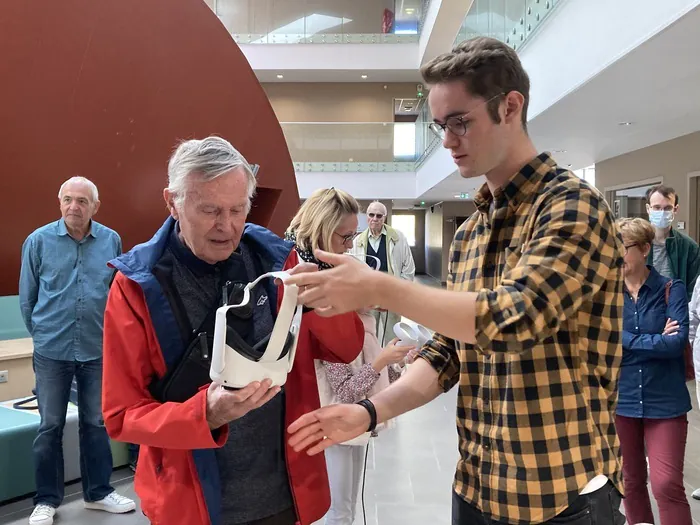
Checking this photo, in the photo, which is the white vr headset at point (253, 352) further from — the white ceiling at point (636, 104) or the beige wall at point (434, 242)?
the beige wall at point (434, 242)

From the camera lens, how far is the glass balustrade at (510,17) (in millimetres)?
5137

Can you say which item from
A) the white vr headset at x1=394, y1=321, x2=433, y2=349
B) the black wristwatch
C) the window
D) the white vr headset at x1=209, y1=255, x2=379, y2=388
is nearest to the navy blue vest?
the white vr headset at x1=394, y1=321, x2=433, y2=349

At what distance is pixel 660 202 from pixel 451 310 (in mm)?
3442

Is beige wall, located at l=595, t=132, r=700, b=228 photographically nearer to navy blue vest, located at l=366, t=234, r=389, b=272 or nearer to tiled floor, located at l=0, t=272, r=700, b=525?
tiled floor, located at l=0, t=272, r=700, b=525

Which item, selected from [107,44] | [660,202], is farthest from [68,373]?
[660,202]

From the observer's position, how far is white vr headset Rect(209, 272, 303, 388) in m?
0.94

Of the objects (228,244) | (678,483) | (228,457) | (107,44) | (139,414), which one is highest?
(107,44)

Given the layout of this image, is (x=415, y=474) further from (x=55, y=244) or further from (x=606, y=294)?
(x=606, y=294)

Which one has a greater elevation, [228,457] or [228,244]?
[228,244]

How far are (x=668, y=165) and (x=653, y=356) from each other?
16.8 ft

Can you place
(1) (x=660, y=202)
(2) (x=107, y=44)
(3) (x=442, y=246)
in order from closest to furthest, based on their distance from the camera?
(2) (x=107, y=44), (1) (x=660, y=202), (3) (x=442, y=246)

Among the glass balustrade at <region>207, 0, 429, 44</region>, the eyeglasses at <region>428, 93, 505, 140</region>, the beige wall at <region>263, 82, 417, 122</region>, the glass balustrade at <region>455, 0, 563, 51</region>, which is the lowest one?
the eyeglasses at <region>428, 93, 505, 140</region>

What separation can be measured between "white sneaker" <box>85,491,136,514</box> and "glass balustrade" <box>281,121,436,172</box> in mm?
10208

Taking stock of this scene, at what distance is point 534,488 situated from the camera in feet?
3.29
